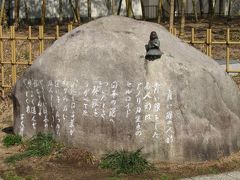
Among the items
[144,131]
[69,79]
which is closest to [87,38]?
[69,79]

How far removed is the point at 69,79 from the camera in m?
6.45

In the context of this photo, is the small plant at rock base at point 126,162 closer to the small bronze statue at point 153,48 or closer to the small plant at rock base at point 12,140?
the small bronze statue at point 153,48

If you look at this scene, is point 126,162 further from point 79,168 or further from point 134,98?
point 134,98

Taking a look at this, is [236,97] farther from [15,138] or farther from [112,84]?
[15,138]

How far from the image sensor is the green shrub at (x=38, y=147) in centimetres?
636

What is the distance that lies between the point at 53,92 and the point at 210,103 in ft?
6.92

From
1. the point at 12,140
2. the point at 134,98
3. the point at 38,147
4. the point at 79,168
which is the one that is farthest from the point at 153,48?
the point at 12,140

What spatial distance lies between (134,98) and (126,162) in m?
0.82

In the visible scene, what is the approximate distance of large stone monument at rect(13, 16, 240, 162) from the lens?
6.05 meters

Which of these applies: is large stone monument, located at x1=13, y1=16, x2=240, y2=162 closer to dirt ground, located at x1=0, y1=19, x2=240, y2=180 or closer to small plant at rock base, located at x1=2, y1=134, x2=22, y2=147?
dirt ground, located at x1=0, y1=19, x2=240, y2=180

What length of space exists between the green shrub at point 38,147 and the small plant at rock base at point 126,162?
0.86 m

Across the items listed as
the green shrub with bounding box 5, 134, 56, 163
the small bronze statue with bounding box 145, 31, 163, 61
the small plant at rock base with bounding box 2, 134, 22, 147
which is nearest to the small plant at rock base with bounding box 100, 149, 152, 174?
the green shrub with bounding box 5, 134, 56, 163

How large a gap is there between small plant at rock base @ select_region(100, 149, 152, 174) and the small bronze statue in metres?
1.23

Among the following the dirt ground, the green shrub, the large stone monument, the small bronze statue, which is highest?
the small bronze statue
